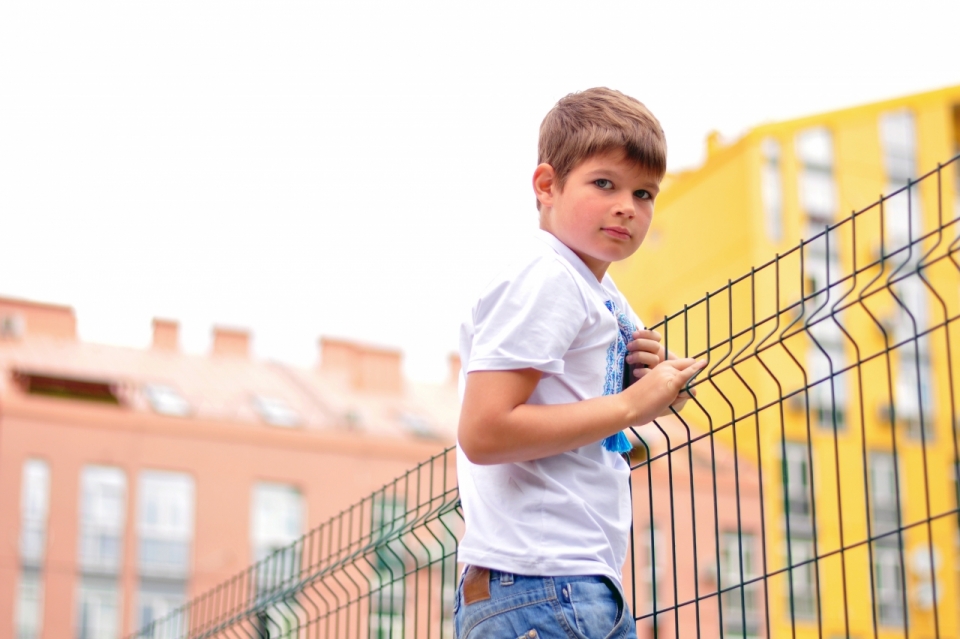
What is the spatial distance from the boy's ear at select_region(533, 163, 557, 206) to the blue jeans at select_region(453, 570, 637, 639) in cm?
67

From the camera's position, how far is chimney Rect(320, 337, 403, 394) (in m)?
33.6

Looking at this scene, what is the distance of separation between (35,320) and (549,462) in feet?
101

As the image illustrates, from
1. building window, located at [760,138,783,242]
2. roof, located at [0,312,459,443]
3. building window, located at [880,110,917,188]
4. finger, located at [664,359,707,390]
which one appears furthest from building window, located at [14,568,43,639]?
finger, located at [664,359,707,390]

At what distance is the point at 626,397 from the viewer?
2367 millimetres

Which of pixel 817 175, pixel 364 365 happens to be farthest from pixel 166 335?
pixel 817 175

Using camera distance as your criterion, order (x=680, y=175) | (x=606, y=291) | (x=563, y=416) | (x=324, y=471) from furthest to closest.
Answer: (x=680, y=175), (x=324, y=471), (x=606, y=291), (x=563, y=416)

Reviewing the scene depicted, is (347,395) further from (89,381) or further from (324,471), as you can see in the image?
(89,381)

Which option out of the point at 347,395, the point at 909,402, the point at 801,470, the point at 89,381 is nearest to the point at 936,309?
the point at 909,402

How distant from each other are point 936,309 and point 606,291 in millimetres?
30486

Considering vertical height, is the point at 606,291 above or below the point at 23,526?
below

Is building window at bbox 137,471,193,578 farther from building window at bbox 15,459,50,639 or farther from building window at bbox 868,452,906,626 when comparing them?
building window at bbox 868,452,906,626

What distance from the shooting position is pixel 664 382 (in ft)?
7.91

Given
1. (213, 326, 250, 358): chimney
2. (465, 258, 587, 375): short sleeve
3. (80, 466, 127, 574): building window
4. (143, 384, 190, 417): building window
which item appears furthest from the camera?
(213, 326, 250, 358): chimney

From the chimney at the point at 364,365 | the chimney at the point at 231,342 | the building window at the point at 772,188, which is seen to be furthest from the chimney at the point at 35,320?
the building window at the point at 772,188
